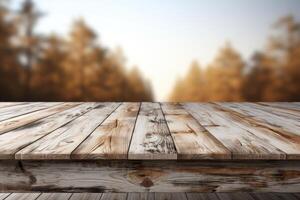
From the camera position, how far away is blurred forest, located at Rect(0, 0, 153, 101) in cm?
720

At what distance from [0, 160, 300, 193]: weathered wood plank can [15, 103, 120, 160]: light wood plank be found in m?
0.02

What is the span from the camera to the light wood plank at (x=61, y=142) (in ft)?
2.27

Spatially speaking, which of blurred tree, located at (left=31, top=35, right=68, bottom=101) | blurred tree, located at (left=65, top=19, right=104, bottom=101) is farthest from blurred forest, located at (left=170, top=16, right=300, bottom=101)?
blurred tree, located at (left=31, top=35, right=68, bottom=101)

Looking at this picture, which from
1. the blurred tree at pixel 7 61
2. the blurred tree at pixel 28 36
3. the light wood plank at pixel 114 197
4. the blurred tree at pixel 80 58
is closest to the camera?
the light wood plank at pixel 114 197

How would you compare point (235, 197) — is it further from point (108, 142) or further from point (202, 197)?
point (108, 142)

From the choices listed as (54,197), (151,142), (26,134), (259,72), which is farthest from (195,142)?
(259,72)

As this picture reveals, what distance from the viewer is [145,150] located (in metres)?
0.72

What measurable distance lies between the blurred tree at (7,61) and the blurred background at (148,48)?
0.8 inches

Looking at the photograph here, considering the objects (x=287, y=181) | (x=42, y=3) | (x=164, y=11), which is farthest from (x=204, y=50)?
(x=287, y=181)

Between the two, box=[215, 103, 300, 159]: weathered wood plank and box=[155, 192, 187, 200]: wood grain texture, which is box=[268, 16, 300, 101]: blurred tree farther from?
box=[215, 103, 300, 159]: weathered wood plank

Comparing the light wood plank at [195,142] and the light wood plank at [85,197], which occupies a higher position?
the light wood plank at [195,142]

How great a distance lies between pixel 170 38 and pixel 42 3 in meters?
2.97

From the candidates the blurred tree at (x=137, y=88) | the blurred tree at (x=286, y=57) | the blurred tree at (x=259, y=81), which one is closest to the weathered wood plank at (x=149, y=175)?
the blurred tree at (x=286, y=57)

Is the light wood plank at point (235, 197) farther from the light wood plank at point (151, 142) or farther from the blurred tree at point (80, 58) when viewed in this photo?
the blurred tree at point (80, 58)
